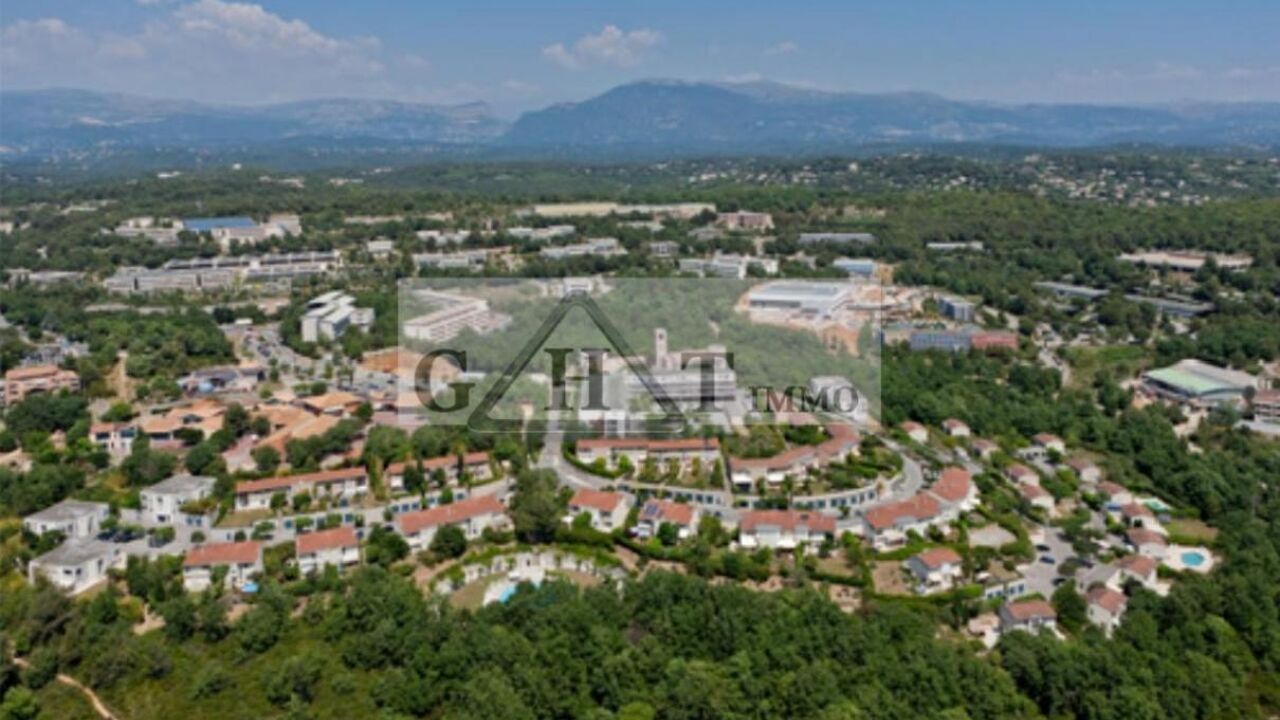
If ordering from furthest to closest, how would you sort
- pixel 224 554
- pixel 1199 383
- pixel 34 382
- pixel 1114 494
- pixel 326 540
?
pixel 1199 383, pixel 34 382, pixel 1114 494, pixel 326 540, pixel 224 554

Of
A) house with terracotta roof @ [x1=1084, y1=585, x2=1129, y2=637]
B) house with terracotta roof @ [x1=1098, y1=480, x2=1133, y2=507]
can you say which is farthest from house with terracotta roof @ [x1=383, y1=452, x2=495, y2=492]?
house with terracotta roof @ [x1=1098, y1=480, x2=1133, y2=507]

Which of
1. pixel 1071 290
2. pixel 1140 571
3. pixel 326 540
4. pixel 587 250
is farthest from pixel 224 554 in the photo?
pixel 1071 290

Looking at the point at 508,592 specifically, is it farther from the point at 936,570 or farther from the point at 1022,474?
the point at 1022,474

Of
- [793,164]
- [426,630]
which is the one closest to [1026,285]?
[426,630]

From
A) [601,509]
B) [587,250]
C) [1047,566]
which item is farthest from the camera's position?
[587,250]

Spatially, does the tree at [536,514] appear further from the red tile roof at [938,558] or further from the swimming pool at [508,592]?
the red tile roof at [938,558]

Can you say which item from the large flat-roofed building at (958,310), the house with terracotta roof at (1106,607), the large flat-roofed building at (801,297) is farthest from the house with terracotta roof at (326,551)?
the large flat-roofed building at (958,310)

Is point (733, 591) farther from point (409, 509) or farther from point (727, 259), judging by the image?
point (727, 259)
